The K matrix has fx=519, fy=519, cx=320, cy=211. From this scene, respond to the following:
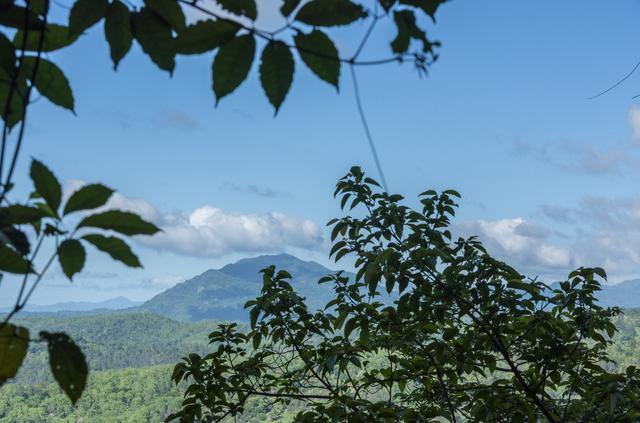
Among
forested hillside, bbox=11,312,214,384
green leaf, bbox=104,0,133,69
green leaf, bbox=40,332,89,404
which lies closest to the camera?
green leaf, bbox=40,332,89,404

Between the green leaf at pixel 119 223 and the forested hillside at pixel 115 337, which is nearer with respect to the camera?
the green leaf at pixel 119 223

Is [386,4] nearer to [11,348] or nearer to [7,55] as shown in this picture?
[7,55]

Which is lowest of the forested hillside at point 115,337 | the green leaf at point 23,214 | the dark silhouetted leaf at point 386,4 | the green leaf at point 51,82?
the forested hillside at point 115,337

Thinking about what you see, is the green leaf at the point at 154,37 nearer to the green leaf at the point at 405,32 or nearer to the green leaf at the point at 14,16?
the green leaf at the point at 14,16

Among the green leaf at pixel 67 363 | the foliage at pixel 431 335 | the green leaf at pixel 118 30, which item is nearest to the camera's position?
the green leaf at pixel 67 363

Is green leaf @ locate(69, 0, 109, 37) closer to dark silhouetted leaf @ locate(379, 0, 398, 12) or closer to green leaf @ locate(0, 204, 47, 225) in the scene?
green leaf @ locate(0, 204, 47, 225)

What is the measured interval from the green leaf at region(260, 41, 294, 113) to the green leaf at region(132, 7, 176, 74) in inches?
7.2

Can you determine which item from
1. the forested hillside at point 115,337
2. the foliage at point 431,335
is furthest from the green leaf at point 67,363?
the forested hillside at point 115,337

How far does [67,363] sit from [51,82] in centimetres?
48

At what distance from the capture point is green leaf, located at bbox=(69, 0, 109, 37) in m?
0.76

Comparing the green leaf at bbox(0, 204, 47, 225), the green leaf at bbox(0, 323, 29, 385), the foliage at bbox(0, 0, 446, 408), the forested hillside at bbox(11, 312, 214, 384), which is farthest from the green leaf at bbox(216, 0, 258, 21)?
the forested hillside at bbox(11, 312, 214, 384)

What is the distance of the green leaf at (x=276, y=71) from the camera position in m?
0.73

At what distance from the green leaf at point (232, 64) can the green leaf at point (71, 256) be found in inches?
11.5

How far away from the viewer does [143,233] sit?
2.40ft
